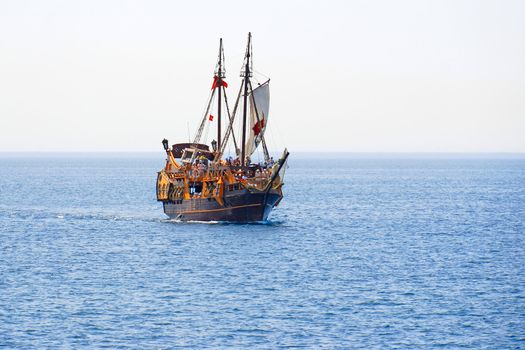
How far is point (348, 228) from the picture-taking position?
10925cm

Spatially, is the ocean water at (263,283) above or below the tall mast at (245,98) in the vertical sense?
below

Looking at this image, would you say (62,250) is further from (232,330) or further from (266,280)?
(232,330)

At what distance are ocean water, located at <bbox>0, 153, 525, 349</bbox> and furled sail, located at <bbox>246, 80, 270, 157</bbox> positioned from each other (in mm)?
9463

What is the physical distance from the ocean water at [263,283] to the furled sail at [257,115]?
9.46m

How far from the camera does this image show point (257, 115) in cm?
10888

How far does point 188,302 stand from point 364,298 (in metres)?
11.0

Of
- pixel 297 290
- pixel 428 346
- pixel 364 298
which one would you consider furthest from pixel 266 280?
pixel 428 346

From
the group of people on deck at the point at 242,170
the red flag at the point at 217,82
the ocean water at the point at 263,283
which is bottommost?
the ocean water at the point at 263,283

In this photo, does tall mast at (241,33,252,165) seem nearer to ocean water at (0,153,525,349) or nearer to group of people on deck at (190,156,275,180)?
group of people on deck at (190,156,275,180)

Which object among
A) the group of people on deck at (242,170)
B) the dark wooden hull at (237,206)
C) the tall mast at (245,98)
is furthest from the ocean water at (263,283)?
the tall mast at (245,98)

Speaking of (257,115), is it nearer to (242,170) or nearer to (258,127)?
(258,127)

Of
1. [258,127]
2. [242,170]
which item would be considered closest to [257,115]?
[258,127]

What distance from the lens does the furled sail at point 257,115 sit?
108438 mm

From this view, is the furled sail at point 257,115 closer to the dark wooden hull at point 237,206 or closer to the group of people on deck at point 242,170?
the group of people on deck at point 242,170
